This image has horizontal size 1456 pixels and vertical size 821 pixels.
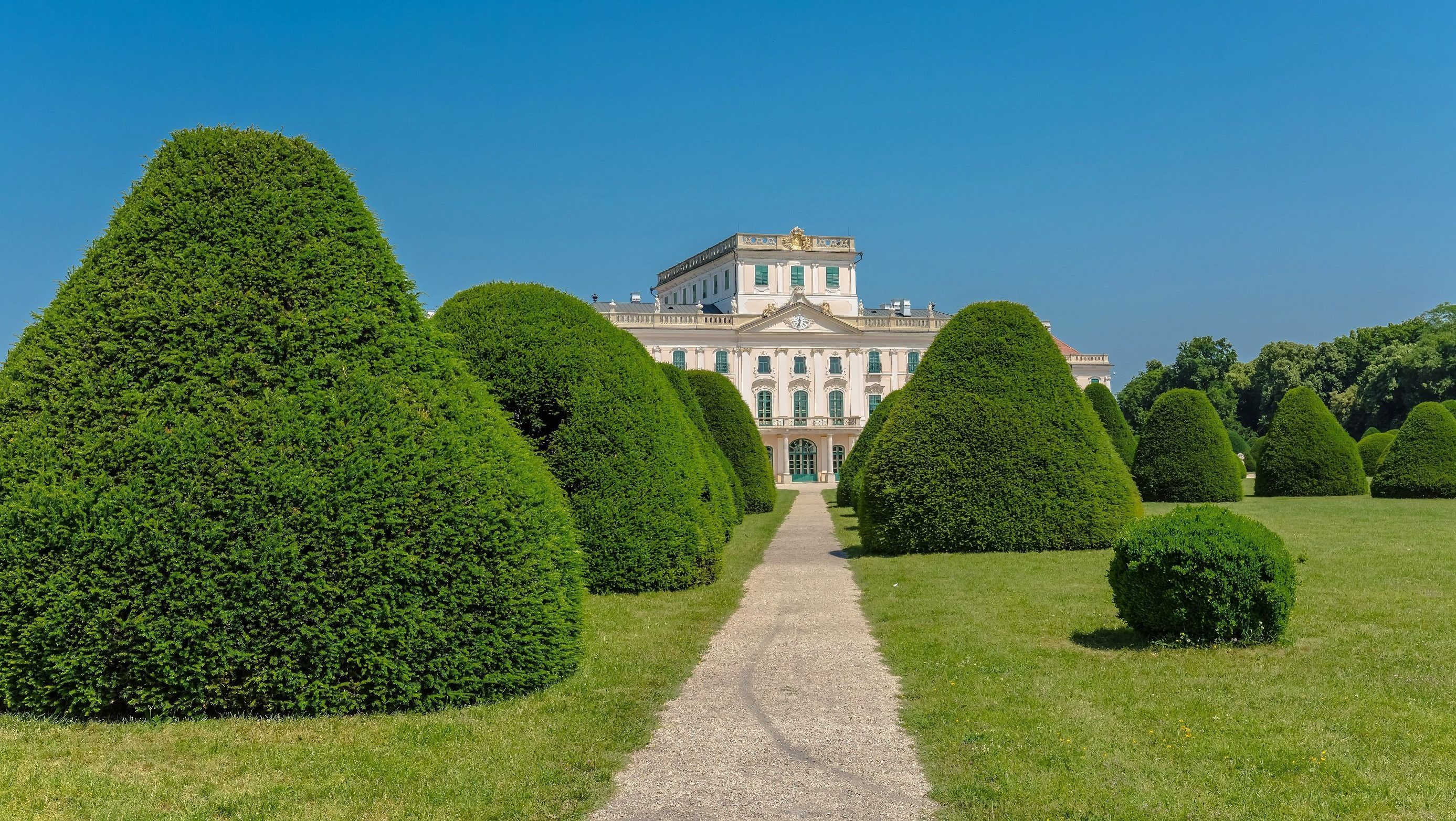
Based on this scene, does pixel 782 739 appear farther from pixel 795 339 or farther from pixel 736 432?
pixel 795 339

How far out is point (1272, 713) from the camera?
637 cm

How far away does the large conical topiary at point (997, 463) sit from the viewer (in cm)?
1628

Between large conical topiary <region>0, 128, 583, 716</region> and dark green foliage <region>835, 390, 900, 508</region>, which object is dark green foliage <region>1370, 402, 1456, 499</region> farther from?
large conical topiary <region>0, 128, 583, 716</region>

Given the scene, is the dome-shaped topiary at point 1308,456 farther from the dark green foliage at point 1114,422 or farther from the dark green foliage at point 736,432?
the dark green foliage at point 736,432

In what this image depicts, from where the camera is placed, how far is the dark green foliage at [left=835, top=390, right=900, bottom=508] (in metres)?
31.1

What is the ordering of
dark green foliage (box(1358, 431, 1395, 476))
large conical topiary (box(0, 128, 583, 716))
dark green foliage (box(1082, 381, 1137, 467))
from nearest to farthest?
large conical topiary (box(0, 128, 583, 716)) → dark green foliage (box(1082, 381, 1137, 467)) → dark green foliage (box(1358, 431, 1395, 476))

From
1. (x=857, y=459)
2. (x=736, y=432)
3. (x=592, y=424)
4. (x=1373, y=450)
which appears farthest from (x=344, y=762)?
(x=1373, y=450)

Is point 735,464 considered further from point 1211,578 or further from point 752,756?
point 752,756

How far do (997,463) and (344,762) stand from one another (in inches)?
491

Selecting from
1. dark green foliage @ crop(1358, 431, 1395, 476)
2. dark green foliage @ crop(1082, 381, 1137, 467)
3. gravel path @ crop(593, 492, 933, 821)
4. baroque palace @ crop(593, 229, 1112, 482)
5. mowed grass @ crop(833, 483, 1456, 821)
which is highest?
baroque palace @ crop(593, 229, 1112, 482)

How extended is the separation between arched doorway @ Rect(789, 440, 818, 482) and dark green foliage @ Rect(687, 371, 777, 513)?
4735 cm

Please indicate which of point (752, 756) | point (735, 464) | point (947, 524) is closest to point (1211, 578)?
point (752, 756)

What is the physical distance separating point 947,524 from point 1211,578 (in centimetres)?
822

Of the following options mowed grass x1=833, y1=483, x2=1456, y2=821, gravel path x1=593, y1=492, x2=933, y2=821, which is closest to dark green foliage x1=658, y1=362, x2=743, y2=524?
mowed grass x1=833, y1=483, x2=1456, y2=821
